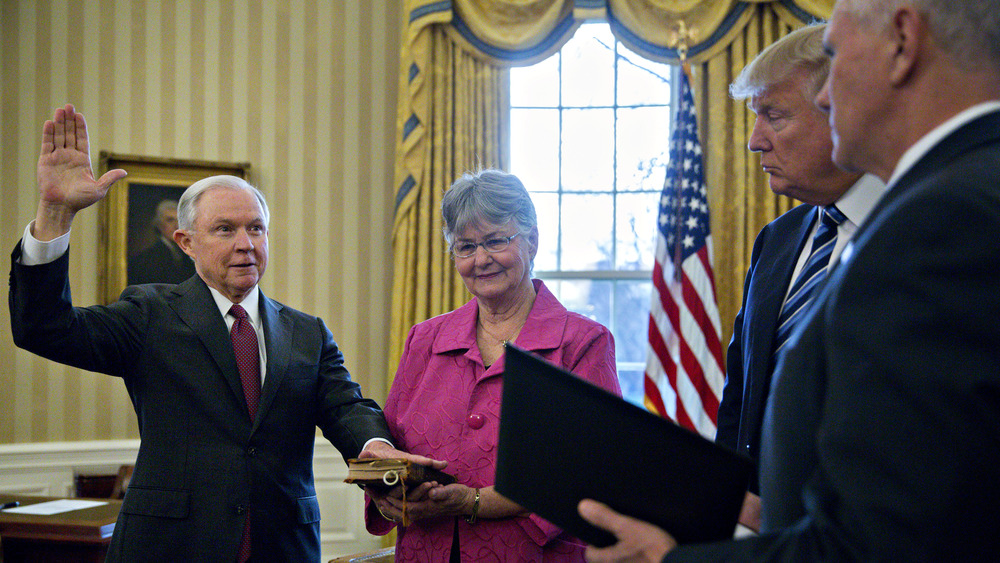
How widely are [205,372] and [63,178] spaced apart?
24.7 inches

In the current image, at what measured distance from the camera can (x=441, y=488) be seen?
1927mm

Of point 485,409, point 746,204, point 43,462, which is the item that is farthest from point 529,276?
point 43,462

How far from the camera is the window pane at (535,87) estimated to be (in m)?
5.26

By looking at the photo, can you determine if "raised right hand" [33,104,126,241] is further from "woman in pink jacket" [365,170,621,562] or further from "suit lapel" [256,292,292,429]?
"woman in pink jacket" [365,170,621,562]

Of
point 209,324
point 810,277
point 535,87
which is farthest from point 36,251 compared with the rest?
point 535,87

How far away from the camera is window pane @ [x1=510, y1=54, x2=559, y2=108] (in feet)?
17.3

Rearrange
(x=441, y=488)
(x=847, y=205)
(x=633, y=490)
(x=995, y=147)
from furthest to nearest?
(x=441, y=488) < (x=847, y=205) < (x=633, y=490) < (x=995, y=147)

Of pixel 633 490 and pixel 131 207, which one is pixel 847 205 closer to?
pixel 633 490

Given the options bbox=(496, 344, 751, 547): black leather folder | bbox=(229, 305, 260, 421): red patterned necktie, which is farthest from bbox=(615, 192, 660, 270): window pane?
bbox=(496, 344, 751, 547): black leather folder

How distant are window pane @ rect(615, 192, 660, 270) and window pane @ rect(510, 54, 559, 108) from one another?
0.85 metres

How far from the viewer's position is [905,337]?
31.3 inches

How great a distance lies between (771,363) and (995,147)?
3.36ft

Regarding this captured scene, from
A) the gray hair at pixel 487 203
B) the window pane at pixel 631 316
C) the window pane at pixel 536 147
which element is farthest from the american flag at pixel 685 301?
the gray hair at pixel 487 203

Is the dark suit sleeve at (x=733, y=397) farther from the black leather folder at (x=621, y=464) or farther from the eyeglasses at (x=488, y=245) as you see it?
→ the black leather folder at (x=621, y=464)
